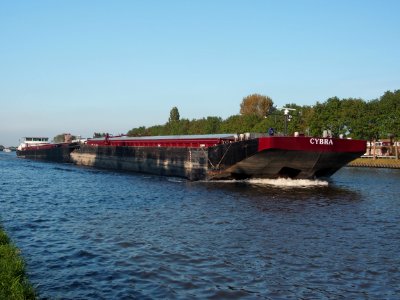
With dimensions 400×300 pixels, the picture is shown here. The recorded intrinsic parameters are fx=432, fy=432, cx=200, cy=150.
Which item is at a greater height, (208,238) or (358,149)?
(358,149)

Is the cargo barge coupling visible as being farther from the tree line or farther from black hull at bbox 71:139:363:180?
the tree line

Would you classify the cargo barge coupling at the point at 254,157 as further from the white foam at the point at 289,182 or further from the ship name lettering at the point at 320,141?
the white foam at the point at 289,182

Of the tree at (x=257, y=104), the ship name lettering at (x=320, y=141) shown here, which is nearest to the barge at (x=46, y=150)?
the ship name lettering at (x=320, y=141)

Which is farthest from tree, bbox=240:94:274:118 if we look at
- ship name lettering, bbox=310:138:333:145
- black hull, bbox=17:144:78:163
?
ship name lettering, bbox=310:138:333:145

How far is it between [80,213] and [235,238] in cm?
983

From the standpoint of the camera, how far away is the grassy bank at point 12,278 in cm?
987

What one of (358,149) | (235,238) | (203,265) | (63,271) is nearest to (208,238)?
(235,238)

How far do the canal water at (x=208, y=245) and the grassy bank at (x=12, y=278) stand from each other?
1.98 feet

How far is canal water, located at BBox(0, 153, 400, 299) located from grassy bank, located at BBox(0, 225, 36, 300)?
0.60 metres

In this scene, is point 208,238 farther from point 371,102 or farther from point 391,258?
point 371,102

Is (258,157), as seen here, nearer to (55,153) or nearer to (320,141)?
(320,141)

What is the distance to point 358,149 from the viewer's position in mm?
36719

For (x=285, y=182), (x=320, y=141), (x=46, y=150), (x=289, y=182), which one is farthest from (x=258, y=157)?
(x=46, y=150)

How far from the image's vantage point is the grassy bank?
9.87 meters
